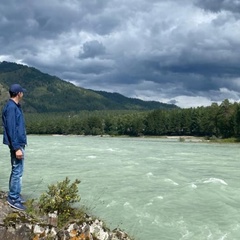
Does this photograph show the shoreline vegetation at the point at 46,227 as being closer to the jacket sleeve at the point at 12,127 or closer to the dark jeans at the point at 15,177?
the dark jeans at the point at 15,177

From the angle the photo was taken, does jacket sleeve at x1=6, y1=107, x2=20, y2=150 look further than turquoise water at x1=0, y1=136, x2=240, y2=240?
No

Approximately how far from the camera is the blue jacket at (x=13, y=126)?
11.4 m

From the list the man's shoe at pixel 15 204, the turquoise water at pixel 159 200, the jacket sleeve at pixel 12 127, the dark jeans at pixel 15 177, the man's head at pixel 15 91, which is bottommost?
the turquoise water at pixel 159 200

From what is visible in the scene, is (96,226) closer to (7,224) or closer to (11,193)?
(7,224)

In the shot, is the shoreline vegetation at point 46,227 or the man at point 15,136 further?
the man at point 15,136

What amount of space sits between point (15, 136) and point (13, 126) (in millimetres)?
298

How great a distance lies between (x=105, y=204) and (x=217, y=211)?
16.8 feet

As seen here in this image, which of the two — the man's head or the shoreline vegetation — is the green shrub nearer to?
the shoreline vegetation

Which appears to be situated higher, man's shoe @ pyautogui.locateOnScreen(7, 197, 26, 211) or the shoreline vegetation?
man's shoe @ pyautogui.locateOnScreen(7, 197, 26, 211)

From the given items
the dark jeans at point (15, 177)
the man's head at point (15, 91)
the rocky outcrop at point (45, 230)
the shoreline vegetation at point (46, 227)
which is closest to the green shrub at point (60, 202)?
the shoreline vegetation at point (46, 227)

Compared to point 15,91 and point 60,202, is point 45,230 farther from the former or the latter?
point 15,91

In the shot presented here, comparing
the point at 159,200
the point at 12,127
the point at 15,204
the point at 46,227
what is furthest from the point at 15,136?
the point at 159,200

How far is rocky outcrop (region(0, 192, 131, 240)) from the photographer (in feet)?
32.0

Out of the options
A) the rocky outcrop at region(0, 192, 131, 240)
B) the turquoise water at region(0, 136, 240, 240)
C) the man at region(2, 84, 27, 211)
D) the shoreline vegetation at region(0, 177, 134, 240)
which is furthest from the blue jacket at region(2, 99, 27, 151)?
the turquoise water at region(0, 136, 240, 240)
